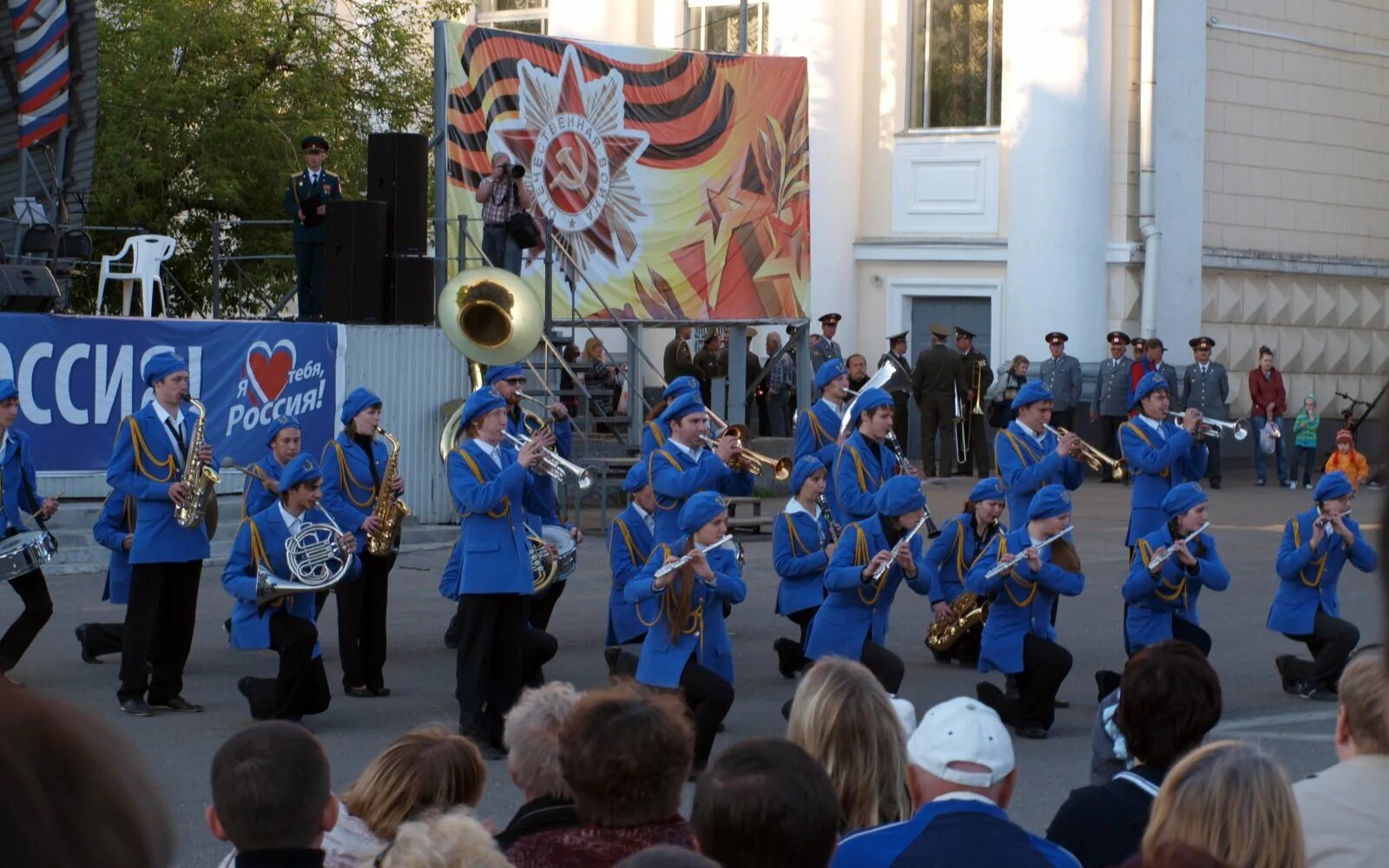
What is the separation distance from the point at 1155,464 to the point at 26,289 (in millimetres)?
9675

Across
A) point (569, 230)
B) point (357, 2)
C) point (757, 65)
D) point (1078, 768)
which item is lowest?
point (1078, 768)

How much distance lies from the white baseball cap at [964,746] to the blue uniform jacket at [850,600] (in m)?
5.56

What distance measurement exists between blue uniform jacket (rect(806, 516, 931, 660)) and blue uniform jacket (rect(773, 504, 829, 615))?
0.49 meters

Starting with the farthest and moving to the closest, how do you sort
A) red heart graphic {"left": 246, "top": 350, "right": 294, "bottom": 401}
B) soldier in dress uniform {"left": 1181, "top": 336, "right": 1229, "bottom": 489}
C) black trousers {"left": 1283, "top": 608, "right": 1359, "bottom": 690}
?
soldier in dress uniform {"left": 1181, "top": 336, "right": 1229, "bottom": 489}
red heart graphic {"left": 246, "top": 350, "right": 294, "bottom": 401}
black trousers {"left": 1283, "top": 608, "right": 1359, "bottom": 690}

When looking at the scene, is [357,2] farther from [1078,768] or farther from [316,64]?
[1078,768]

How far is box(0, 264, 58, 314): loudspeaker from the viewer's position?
15773 millimetres

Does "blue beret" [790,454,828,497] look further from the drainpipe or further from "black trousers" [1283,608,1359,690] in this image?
the drainpipe

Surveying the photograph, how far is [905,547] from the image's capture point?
9.52 meters

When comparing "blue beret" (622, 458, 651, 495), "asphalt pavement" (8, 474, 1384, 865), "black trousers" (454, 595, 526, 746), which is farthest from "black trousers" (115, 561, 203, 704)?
"blue beret" (622, 458, 651, 495)

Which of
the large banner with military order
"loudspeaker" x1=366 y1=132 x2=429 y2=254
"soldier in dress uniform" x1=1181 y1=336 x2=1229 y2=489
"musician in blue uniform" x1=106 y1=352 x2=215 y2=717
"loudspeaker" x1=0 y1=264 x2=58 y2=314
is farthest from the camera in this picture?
"soldier in dress uniform" x1=1181 y1=336 x2=1229 y2=489

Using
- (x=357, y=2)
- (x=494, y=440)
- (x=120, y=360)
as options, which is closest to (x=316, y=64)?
(x=357, y=2)

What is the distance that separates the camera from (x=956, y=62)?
2639 cm

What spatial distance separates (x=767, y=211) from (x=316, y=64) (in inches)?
309

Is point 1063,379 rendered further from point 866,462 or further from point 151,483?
point 151,483
